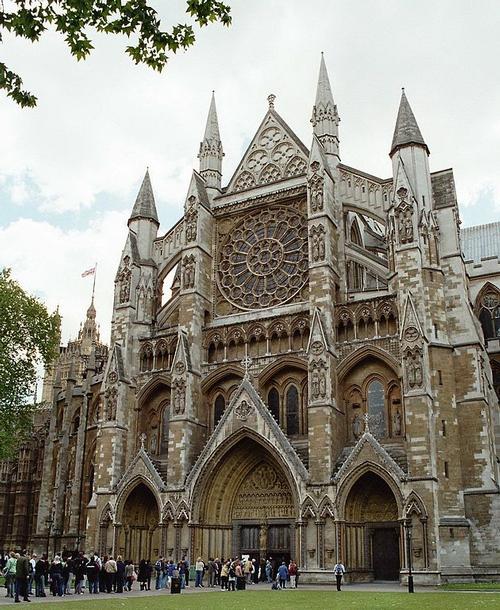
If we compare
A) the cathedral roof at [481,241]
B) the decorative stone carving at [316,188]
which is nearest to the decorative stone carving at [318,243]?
the decorative stone carving at [316,188]

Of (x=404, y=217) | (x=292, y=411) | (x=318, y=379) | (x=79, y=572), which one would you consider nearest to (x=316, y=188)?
(x=404, y=217)

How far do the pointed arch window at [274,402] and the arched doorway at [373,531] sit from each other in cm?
600

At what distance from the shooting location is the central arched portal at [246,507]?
3200cm

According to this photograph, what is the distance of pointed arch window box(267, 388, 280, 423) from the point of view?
111 ft

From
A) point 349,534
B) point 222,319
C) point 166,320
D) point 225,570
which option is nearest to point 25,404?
point 166,320

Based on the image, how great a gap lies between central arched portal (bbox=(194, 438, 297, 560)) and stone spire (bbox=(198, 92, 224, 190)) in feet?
55.8

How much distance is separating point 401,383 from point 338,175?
12286 mm

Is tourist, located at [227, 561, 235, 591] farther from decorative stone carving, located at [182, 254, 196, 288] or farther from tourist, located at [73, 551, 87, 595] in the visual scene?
decorative stone carving, located at [182, 254, 196, 288]

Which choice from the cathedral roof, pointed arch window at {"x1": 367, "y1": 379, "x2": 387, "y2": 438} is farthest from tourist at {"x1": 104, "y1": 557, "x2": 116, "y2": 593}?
the cathedral roof

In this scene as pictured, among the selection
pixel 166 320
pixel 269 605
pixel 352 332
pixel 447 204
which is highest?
pixel 447 204

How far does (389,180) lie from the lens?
35062 mm

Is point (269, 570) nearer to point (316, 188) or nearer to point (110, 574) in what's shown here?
point (110, 574)

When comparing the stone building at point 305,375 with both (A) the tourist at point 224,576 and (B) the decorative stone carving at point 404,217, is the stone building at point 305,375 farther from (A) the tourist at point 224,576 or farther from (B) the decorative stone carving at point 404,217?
(A) the tourist at point 224,576

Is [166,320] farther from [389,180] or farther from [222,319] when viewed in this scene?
[389,180]
